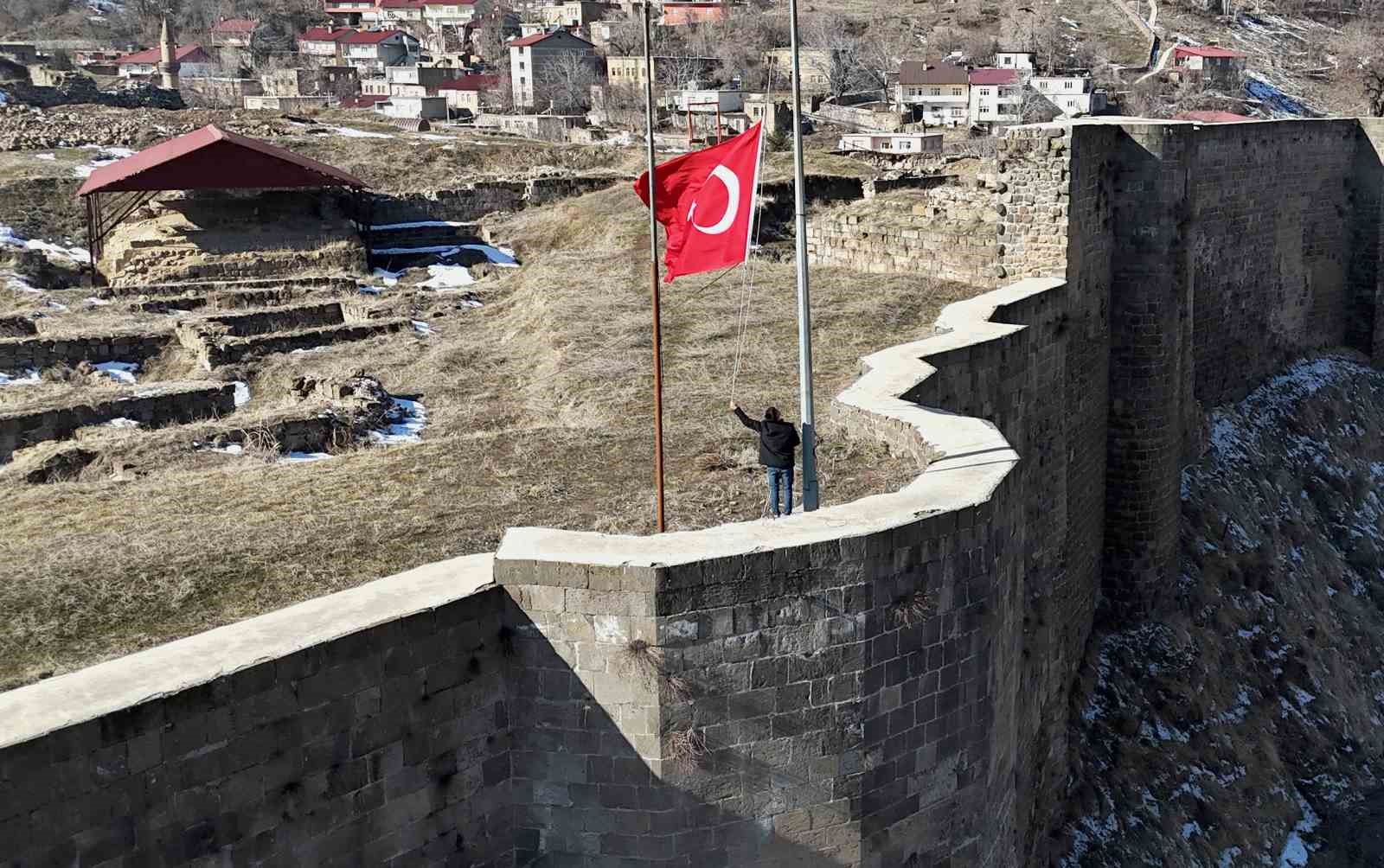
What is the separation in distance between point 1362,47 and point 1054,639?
98.3 meters

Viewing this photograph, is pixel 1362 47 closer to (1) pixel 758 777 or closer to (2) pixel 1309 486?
(2) pixel 1309 486

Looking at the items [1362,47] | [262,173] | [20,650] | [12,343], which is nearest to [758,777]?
[20,650]

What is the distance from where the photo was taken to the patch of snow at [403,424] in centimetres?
1514

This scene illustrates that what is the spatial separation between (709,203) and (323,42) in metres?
109

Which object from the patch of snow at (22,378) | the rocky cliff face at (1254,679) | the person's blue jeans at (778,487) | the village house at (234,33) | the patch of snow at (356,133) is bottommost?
the rocky cliff face at (1254,679)

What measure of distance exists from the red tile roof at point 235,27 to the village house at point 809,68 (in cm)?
4751

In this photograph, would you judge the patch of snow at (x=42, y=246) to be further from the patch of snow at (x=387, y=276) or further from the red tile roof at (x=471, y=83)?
the red tile roof at (x=471, y=83)

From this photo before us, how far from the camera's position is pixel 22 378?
20.3 metres

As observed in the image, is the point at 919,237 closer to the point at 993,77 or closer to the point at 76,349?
the point at 76,349

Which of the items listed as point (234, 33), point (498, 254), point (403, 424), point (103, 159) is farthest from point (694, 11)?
point (403, 424)

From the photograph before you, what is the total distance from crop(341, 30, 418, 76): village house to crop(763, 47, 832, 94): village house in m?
29.2

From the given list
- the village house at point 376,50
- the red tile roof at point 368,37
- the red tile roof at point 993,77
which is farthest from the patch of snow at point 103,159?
the red tile roof at point 368,37

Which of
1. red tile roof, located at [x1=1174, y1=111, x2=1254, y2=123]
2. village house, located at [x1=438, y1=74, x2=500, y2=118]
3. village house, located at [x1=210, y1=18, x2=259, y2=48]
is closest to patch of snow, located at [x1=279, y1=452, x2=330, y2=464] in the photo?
red tile roof, located at [x1=1174, y1=111, x2=1254, y2=123]

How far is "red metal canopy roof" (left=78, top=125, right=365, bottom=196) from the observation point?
29.6 m
